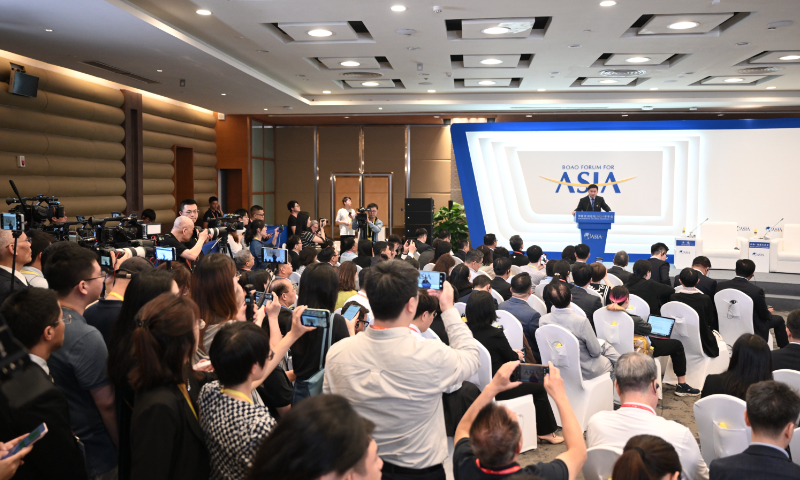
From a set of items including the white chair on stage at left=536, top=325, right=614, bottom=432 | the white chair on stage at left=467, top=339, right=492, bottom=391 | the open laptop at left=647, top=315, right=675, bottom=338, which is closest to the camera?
the white chair on stage at left=467, top=339, right=492, bottom=391

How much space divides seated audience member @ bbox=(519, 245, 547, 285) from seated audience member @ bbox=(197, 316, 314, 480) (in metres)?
4.71

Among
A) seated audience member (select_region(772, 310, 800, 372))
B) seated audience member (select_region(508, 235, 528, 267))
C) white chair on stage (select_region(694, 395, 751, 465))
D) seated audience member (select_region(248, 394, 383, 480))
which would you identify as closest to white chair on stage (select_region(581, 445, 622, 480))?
white chair on stage (select_region(694, 395, 751, 465))

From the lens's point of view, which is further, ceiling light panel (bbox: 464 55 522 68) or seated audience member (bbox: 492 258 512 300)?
ceiling light panel (bbox: 464 55 522 68)

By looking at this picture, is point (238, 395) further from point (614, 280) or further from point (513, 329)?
point (614, 280)

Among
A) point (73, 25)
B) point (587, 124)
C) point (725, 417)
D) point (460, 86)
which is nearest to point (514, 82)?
point (460, 86)

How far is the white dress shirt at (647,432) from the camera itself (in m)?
2.17

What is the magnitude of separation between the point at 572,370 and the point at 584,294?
43.0 inches

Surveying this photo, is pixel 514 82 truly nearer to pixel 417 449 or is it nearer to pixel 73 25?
pixel 73 25

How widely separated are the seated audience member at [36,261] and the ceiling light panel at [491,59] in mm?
6829

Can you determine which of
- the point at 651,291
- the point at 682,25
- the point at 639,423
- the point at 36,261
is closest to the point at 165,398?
the point at 639,423

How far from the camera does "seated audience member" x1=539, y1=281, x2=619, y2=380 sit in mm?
4012

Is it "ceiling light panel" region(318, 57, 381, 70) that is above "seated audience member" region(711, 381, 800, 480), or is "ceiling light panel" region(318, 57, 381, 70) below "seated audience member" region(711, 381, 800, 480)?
above

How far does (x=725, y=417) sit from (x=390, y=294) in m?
1.95

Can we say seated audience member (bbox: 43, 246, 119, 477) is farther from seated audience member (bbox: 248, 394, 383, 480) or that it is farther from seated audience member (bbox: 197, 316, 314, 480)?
seated audience member (bbox: 248, 394, 383, 480)
